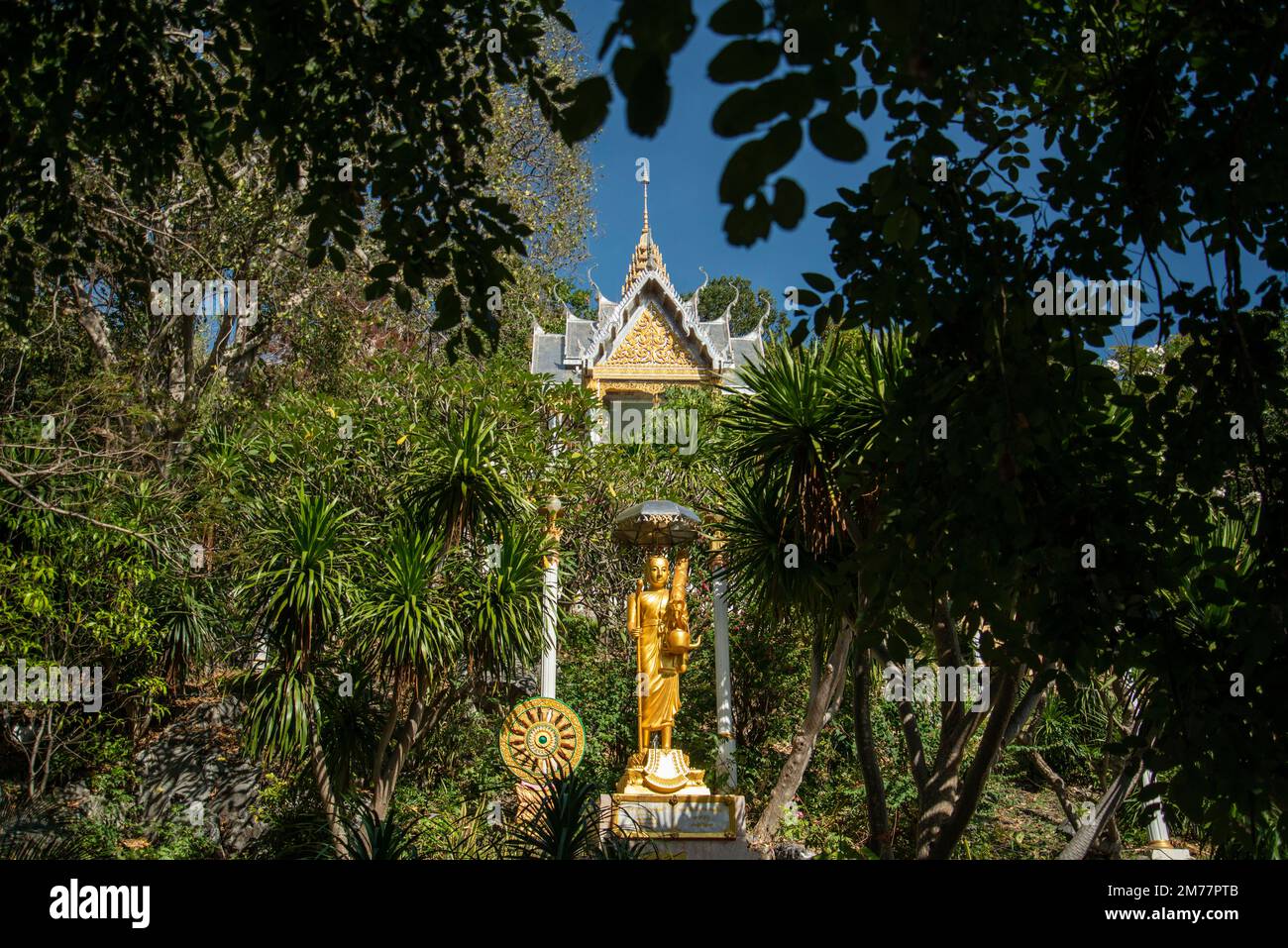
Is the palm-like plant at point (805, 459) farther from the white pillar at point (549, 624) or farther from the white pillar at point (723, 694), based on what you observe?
the white pillar at point (723, 694)

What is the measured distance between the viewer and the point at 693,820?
9.62 metres

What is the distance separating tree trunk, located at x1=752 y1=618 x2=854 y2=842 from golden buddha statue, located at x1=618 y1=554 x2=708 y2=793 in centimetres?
132

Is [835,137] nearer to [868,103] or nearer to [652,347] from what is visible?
[868,103]

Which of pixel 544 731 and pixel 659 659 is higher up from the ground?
pixel 659 659

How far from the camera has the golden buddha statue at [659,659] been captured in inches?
398

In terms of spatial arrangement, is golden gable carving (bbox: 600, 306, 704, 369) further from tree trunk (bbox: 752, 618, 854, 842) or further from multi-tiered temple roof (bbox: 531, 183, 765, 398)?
tree trunk (bbox: 752, 618, 854, 842)

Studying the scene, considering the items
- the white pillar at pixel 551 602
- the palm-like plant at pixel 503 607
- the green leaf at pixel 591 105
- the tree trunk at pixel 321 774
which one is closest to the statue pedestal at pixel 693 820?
the palm-like plant at pixel 503 607

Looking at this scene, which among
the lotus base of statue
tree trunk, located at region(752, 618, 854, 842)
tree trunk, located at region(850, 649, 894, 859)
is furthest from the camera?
tree trunk, located at region(752, 618, 854, 842)

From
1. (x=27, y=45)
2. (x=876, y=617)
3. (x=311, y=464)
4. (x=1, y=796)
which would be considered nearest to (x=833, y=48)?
(x=876, y=617)

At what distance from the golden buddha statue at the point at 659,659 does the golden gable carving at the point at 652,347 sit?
29.9ft

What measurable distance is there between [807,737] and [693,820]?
6.18 ft

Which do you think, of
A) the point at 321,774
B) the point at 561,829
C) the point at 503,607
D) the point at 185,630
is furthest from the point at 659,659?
the point at 185,630

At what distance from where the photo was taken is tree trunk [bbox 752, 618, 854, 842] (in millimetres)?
10445

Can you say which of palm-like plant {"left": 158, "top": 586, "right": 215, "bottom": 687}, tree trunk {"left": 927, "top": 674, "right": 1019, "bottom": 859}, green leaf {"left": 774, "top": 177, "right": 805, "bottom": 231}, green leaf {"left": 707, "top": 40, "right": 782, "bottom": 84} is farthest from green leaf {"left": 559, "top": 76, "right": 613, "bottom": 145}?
palm-like plant {"left": 158, "top": 586, "right": 215, "bottom": 687}
